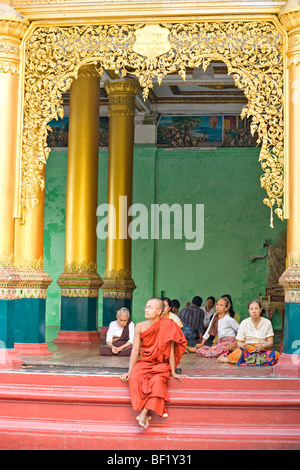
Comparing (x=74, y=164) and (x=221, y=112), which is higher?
(x=221, y=112)

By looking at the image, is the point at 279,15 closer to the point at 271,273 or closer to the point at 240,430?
the point at 240,430

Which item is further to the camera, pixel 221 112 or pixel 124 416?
pixel 221 112

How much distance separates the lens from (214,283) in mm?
14992

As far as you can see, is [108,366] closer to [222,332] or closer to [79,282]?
[222,332]

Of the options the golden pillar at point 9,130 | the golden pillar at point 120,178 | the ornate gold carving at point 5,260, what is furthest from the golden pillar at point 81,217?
the ornate gold carving at point 5,260

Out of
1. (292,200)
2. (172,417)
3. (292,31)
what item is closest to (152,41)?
(292,31)

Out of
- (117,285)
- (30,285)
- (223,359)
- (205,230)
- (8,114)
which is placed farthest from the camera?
(205,230)

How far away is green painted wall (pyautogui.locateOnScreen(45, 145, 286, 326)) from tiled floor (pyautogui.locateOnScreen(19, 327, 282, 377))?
6383 millimetres

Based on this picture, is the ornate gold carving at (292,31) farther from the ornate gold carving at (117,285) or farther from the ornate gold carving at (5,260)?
the ornate gold carving at (117,285)

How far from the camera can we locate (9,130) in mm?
7664

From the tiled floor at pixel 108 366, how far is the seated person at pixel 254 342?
6.7 inches

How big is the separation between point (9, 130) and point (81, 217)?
332cm

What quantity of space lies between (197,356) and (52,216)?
25.8 feet
